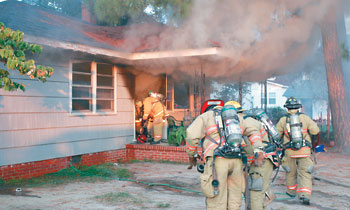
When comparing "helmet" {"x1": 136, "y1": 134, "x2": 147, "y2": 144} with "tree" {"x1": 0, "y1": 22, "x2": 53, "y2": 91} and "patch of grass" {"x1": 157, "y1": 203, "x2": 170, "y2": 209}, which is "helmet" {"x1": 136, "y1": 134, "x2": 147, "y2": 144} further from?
"tree" {"x1": 0, "y1": 22, "x2": 53, "y2": 91}

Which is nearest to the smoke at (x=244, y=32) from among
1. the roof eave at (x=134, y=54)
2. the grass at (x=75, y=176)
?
the roof eave at (x=134, y=54)

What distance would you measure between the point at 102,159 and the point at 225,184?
19.6ft

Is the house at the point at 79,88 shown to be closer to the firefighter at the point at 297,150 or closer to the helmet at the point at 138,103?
the helmet at the point at 138,103

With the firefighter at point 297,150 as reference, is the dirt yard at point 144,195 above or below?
below

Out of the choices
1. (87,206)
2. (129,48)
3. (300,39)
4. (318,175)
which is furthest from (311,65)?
(87,206)

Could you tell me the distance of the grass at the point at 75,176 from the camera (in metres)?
7.18

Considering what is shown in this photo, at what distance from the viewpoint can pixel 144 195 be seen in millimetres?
6441

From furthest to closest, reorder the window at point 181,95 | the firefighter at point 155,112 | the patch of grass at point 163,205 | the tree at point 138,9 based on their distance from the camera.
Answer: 1. the window at point 181,95
2. the firefighter at point 155,112
3. the tree at point 138,9
4. the patch of grass at point 163,205

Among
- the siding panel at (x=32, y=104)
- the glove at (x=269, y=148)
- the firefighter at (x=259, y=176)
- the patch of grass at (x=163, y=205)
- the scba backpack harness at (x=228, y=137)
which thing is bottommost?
the patch of grass at (x=163, y=205)

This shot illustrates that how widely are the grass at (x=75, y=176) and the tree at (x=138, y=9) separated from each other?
14.5ft

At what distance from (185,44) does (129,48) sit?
1670 mm

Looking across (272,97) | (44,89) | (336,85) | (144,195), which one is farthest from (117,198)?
(272,97)

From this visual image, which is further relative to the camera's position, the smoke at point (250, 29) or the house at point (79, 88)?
the smoke at point (250, 29)

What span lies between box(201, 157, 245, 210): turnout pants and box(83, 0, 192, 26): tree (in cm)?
597
